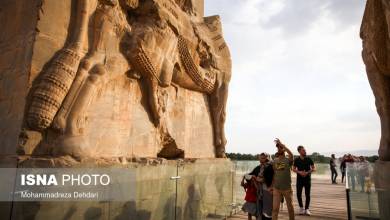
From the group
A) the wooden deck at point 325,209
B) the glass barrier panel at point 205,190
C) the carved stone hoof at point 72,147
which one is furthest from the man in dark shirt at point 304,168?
the carved stone hoof at point 72,147

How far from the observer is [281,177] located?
16.9ft

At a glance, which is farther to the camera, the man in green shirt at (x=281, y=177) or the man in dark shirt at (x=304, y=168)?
the man in dark shirt at (x=304, y=168)

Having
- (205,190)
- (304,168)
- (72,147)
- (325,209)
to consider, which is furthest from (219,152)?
(72,147)

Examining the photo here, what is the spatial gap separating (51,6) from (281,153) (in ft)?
13.4

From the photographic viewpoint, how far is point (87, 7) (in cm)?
432

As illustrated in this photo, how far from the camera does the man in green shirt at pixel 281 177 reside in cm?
514

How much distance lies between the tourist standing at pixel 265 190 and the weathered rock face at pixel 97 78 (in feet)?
5.78

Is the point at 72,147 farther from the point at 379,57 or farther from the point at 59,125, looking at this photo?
the point at 379,57

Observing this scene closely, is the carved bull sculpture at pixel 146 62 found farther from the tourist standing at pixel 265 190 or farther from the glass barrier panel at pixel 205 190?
the tourist standing at pixel 265 190

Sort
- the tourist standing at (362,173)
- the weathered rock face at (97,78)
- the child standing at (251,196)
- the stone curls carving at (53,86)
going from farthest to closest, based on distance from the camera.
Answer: the child standing at (251,196), the tourist standing at (362,173), the weathered rock face at (97,78), the stone curls carving at (53,86)

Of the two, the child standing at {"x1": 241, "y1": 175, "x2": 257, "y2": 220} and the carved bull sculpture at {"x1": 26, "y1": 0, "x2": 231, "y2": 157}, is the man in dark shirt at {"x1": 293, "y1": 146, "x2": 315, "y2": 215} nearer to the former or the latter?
the child standing at {"x1": 241, "y1": 175, "x2": 257, "y2": 220}

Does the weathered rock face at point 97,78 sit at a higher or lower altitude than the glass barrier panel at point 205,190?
higher

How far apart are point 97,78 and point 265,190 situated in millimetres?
3391

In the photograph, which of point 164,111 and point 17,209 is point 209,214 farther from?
point 17,209
